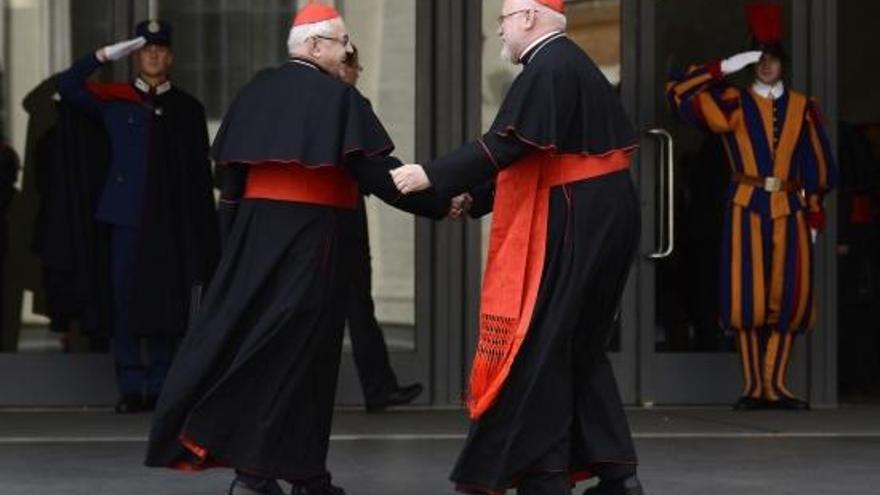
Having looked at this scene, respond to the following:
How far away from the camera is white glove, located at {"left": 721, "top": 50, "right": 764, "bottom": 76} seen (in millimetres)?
10594

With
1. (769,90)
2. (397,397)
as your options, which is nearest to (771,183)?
(769,90)

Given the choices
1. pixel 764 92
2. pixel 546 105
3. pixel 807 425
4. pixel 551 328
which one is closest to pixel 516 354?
pixel 551 328

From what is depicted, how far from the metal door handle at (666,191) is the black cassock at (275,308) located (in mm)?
4005

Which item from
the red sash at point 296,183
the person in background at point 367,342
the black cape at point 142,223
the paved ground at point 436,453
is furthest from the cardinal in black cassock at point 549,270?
the black cape at point 142,223

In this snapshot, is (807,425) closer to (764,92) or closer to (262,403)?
(764,92)

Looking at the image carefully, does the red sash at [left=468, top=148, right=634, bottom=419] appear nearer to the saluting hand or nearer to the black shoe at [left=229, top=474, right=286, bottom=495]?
the saluting hand

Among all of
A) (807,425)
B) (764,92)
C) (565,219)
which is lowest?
(807,425)

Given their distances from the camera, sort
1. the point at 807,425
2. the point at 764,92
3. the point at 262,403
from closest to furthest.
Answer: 1. the point at 262,403
2. the point at 807,425
3. the point at 764,92

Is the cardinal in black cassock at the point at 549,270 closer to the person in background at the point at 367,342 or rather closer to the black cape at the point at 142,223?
the person in background at the point at 367,342

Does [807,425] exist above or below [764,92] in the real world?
below

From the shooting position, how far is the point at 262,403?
7031 millimetres

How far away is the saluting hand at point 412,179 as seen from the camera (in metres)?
6.66

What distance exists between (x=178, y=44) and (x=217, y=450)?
417cm

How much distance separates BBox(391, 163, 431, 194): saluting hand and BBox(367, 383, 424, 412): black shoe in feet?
12.6
